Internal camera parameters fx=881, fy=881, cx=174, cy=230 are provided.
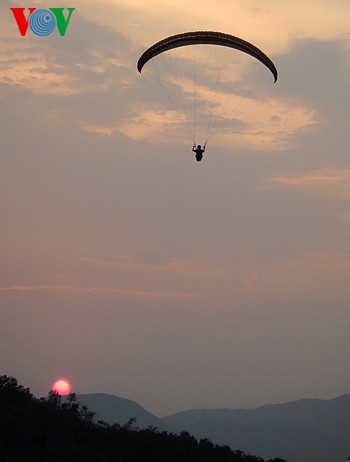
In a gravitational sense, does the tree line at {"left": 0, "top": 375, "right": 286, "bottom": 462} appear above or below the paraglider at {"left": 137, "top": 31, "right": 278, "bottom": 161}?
below

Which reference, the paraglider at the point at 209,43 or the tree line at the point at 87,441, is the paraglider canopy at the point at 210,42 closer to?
the paraglider at the point at 209,43

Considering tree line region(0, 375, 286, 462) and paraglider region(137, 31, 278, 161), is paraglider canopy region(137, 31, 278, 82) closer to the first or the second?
paraglider region(137, 31, 278, 161)

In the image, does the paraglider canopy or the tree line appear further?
the tree line

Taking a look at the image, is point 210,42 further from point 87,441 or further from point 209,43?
point 87,441

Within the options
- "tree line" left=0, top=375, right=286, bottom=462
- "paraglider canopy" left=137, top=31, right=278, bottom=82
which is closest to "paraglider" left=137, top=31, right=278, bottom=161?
"paraglider canopy" left=137, top=31, right=278, bottom=82

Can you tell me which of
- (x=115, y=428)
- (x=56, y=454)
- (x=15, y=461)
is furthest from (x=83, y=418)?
(x=15, y=461)

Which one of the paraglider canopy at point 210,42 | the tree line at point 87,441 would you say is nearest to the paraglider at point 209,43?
the paraglider canopy at point 210,42

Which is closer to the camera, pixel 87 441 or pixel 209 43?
pixel 209 43

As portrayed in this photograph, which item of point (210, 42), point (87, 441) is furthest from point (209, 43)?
point (87, 441)

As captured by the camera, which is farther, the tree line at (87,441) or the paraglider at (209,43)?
the tree line at (87,441)

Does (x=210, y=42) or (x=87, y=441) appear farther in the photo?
(x=87, y=441)

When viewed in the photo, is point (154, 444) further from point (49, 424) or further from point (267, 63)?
point (267, 63)

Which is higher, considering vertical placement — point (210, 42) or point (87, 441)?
point (210, 42)

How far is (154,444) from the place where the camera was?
Answer: 422ft
